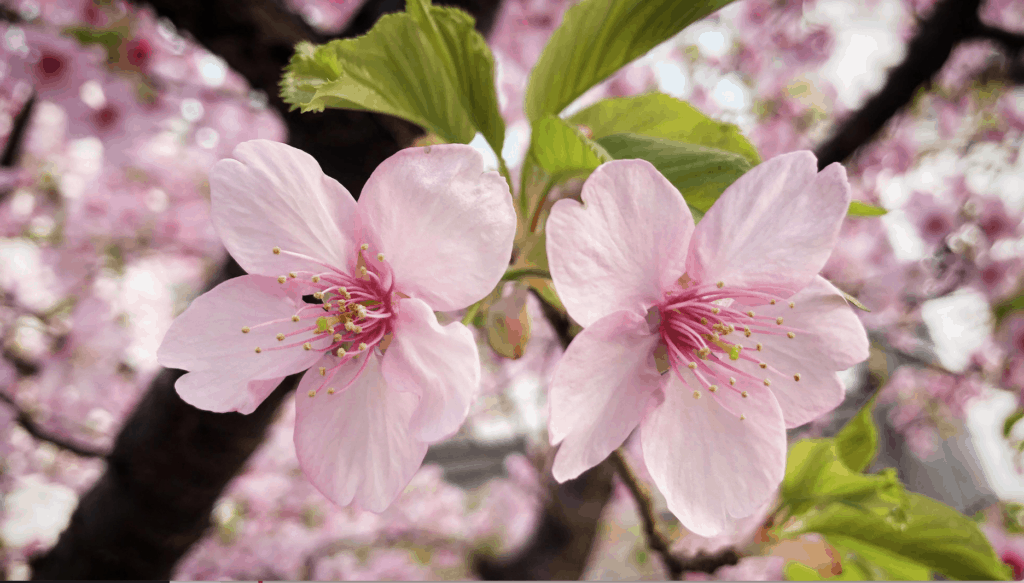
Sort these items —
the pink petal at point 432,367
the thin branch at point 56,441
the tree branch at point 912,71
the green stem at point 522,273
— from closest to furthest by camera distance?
the pink petal at point 432,367, the green stem at point 522,273, the thin branch at point 56,441, the tree branch at point 912,71

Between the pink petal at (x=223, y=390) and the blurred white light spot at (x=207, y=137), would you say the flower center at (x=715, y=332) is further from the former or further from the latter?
the blurred white light spot at (x=207, y=137)

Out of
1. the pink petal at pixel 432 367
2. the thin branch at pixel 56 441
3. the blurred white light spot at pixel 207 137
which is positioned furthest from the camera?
the blurred white light spot at pixel 207 137

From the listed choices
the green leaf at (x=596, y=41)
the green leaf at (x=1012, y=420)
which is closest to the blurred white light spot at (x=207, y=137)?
the green leaf at (x=596, y=41)

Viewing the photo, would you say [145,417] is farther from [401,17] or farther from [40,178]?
[40,178]

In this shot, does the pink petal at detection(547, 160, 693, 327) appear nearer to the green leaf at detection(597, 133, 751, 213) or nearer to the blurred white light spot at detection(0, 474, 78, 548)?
the green leaf at detection(597, 133, 751, 213)

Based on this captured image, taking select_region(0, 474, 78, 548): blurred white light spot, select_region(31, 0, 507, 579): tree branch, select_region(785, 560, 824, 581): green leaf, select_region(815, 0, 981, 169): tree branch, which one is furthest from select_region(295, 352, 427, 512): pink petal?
select_region(0, 474, 78, 548): blurred white light spot

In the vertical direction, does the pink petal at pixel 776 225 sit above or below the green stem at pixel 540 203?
above

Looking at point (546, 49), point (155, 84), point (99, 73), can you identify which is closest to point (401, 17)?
point (546, 49)

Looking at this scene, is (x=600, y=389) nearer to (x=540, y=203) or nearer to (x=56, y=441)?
(x=540, y=203)
